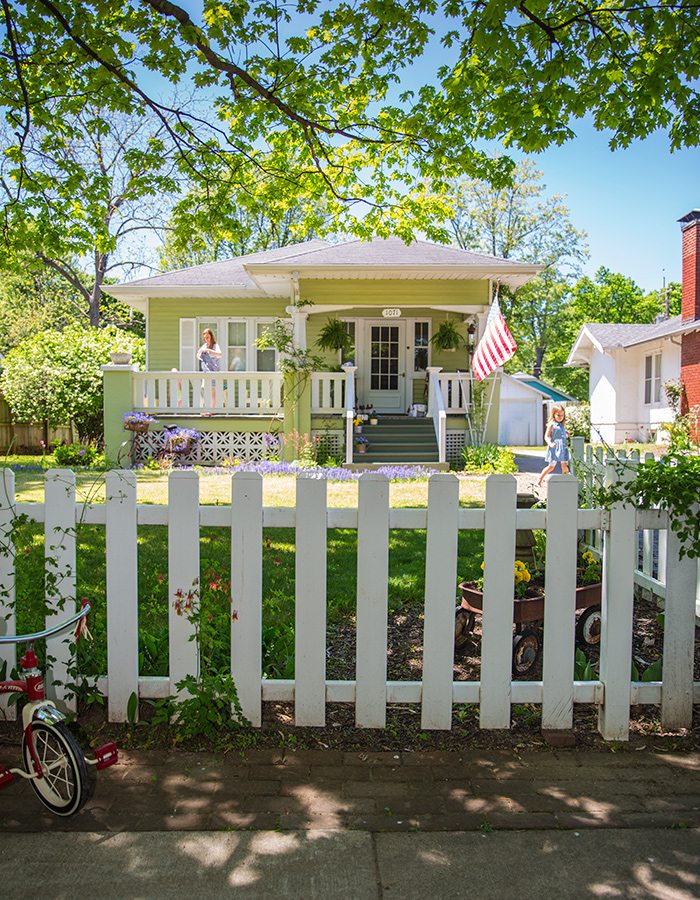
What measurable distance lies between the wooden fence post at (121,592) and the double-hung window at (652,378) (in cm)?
2801

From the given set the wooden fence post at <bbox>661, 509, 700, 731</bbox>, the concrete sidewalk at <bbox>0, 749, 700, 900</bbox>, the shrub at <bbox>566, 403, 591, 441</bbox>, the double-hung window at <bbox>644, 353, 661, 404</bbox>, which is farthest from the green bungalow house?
the double-hung window at <bbox>644, 353, 661, 404</bbox>

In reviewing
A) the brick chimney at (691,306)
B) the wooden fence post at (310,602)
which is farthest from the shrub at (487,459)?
the brick chimney at (691,306)

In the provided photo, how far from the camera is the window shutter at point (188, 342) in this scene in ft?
66.0

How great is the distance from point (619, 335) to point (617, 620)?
31.0 meters

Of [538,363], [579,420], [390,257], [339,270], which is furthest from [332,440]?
[538,363]

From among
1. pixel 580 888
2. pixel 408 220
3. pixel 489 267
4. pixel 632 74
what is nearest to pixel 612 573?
pixel 580 888

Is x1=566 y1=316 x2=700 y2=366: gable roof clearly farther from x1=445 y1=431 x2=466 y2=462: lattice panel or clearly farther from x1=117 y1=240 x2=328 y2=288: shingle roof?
x1=117 y1=240 x2=328 y2=288: shingle roof

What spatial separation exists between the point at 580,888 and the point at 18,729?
2.47m

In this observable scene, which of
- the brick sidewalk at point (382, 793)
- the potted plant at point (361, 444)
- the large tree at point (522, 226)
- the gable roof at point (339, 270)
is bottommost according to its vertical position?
the brick sidewalk at point (382, 793)

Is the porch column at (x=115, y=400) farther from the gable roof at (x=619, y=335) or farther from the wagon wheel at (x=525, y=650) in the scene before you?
the gable roof at (x=619, y=335)

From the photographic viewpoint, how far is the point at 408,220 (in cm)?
1035

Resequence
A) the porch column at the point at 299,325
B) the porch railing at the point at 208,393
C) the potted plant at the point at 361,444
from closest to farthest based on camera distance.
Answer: the potted plant at the point at 361,444, the porch railing at the point at 208,393, the porch column at the point at 299,325

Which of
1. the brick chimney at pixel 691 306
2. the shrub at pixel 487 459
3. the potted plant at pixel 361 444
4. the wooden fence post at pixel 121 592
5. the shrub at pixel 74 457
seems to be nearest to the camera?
the wooden fence post at pixel 121 592

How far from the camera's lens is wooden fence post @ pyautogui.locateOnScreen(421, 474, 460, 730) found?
126 inches
